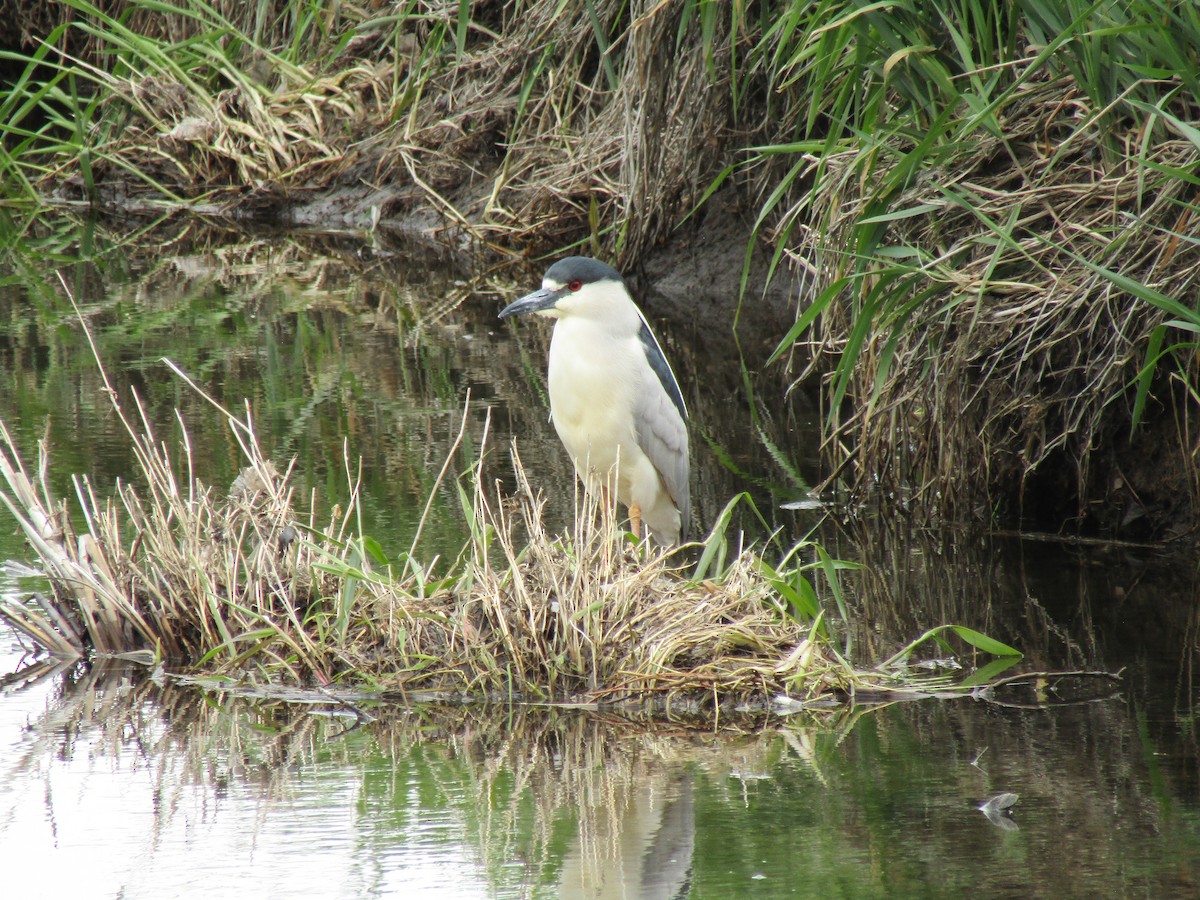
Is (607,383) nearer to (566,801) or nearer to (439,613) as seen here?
(439,613)

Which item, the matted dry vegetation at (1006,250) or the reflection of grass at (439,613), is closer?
the reflection of grass at (439,613)

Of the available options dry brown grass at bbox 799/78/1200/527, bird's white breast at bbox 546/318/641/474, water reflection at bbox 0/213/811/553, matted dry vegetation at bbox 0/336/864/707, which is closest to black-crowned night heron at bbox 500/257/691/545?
bird's white breast at bbox 546/318/641/474

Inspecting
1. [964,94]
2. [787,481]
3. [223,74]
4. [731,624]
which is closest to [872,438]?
[787,481]

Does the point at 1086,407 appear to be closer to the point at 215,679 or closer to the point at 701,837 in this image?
the point at 701,837

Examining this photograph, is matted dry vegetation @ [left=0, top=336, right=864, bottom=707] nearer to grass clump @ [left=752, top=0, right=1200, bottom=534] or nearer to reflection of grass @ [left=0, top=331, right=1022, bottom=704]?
reflection of grass @ [left=0, top=331, right=1022, bottom=704]

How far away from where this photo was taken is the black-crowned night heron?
5020 millimetres

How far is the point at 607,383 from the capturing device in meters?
5.07

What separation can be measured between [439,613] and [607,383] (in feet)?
4.98

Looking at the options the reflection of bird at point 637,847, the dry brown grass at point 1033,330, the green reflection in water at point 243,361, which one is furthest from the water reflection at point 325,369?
the reflection of bird at point 637,847

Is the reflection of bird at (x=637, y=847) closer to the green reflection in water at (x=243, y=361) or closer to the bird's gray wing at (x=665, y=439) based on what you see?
the green reflection in water at (x=243, y=361)

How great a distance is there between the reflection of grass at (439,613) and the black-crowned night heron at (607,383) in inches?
41.8

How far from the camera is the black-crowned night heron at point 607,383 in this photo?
502 centimetres

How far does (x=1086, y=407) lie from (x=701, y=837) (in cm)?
229

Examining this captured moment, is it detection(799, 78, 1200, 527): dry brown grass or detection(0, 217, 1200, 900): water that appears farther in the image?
detection(799, 78, 1200, 527): dry brown grass
